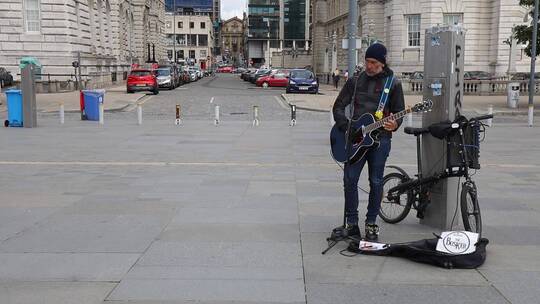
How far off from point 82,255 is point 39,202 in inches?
103

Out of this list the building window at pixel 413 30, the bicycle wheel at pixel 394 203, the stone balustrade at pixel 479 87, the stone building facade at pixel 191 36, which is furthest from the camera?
the stone building facade at pixel 191 36

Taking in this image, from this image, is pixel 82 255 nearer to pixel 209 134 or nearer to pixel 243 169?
pixel 243 169

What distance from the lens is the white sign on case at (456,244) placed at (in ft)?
17.5

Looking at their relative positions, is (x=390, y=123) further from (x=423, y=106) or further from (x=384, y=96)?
(x=423, y=106)

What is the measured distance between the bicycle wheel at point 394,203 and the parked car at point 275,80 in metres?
44.6

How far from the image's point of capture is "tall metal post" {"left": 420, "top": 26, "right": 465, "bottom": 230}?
6.13 m

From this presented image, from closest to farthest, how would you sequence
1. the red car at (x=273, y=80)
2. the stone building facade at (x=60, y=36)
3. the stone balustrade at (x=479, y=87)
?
1. the stone building facade at (x=60, y=36)
2. the stone balustrade at (x=479, y=87)
3. the red car at (x=273, y=80)

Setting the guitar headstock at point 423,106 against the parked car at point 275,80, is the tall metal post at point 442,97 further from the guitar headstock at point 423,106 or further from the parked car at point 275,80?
the parked car at point 275,80

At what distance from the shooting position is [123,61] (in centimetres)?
6066

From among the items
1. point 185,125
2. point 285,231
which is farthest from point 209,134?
point 285,231

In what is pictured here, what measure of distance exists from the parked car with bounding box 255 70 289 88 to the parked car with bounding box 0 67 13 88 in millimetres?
20820

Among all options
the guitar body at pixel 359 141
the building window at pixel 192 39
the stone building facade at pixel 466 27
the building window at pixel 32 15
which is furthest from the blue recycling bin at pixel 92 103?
the building window at pixel 192 39

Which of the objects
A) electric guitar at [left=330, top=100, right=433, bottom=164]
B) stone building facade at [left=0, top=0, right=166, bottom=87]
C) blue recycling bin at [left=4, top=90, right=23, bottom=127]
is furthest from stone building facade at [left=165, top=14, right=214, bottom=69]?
electric guitar at [left=330, top=100, right=433, bottom=164]

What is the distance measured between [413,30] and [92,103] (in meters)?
33.6
